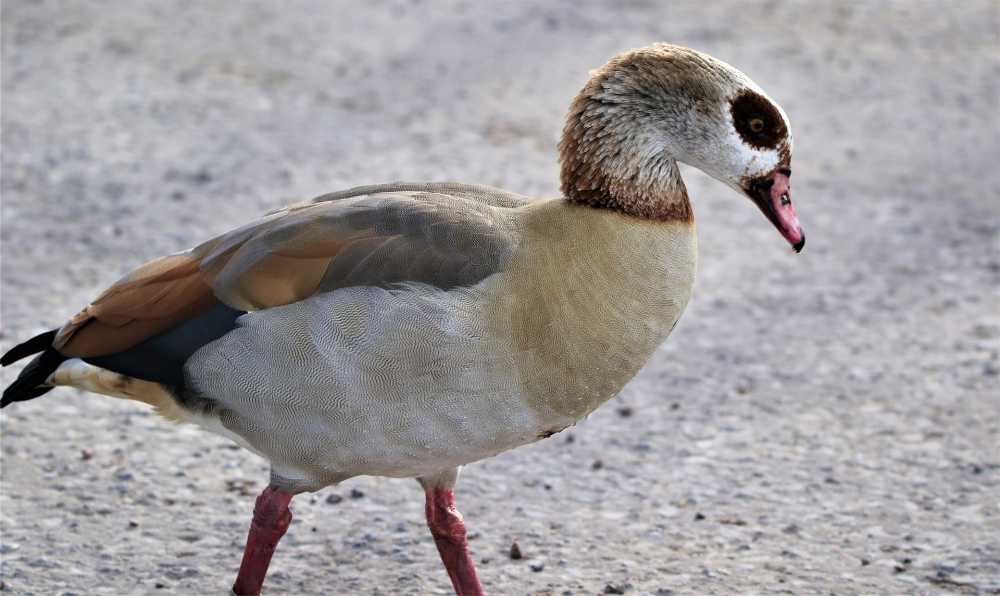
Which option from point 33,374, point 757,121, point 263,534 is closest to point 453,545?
point 263,534

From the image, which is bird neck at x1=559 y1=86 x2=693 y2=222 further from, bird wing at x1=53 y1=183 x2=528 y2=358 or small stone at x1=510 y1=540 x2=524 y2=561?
small stone at x1=510 y1=540 x2=524 y2=561

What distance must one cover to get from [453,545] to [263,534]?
57cm

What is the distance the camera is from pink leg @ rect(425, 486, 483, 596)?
4195mm

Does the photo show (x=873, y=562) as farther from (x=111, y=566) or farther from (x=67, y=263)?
(x=67, y=263)

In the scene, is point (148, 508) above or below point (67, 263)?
below

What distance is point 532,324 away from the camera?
376cm

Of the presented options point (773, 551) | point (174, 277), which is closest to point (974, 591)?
point (773, 551)

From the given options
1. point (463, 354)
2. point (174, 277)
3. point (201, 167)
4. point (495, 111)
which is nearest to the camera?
point (463, 354)

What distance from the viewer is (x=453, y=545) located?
4219mm

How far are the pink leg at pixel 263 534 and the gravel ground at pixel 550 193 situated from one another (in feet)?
0.88

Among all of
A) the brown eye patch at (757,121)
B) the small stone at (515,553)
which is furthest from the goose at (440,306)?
the small stone at (515,553)

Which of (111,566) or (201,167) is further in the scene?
(201,167)

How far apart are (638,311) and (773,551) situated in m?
1.23

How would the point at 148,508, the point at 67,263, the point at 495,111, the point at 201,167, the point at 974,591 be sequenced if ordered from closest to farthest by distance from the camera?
the point at 974,591, the point at 148,508, the point at 67,263, the point at 201,167, the point at 495,111
